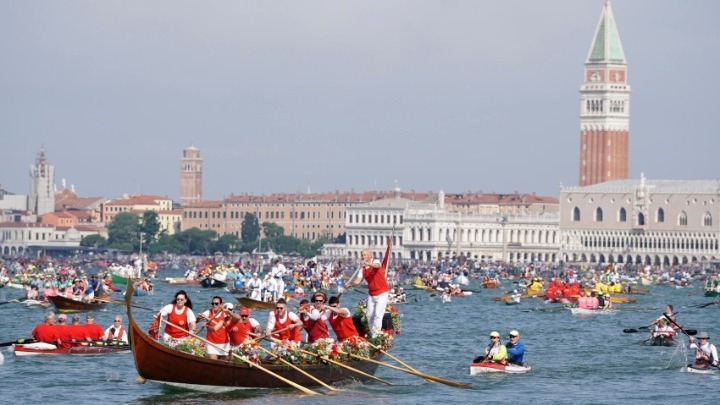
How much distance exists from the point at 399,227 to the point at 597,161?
59.2ft

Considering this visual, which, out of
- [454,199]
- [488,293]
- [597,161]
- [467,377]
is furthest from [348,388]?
[454,199]

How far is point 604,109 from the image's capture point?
173m

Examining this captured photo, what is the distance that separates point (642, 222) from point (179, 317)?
12868 cm

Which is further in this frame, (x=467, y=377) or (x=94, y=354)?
(x=94, y=354)

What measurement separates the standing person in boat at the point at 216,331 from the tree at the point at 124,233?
513 feet

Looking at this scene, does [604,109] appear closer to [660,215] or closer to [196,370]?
[660,215]

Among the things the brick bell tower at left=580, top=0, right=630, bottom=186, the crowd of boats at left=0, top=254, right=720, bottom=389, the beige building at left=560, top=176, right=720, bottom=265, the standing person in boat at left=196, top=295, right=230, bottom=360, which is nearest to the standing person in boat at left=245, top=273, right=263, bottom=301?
the crowd of boats at left=0, top=254, right=720, bottom=389

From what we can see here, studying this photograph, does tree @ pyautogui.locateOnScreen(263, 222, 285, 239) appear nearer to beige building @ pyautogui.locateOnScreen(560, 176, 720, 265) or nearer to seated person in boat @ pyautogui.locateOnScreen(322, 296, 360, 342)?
beige building @ pyautogui.locateOnScreen(560, 176, 720, 265)

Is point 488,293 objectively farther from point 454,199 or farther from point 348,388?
point 454,199

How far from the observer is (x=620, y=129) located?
570 ft

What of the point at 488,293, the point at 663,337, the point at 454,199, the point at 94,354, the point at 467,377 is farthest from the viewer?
the point at 454,199

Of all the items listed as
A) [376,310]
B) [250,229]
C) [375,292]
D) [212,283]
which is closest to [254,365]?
[375,292]

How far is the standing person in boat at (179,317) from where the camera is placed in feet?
99.5

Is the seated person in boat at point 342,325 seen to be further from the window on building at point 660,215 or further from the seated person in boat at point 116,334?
the window on building at point 660,215
